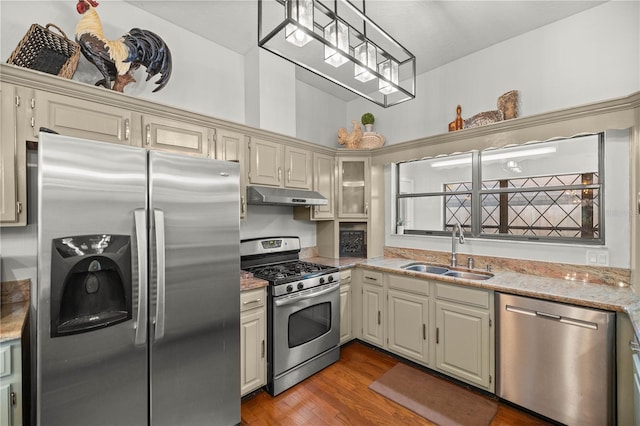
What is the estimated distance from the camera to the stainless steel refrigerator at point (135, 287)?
1338mm

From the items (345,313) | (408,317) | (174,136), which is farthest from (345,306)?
(174,136)

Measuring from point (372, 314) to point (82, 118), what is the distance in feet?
9.68

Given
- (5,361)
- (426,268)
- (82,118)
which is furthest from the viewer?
(426,268)

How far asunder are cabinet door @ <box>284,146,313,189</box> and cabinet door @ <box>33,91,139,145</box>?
4.56 feet

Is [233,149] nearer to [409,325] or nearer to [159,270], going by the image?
[159,270]

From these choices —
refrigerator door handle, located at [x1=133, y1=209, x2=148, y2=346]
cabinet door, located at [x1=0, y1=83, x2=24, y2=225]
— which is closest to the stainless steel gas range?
refrigerator door handle, located at [x1=133, y1=209, x2=148, y2=346]

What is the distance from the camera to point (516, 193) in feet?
9.31

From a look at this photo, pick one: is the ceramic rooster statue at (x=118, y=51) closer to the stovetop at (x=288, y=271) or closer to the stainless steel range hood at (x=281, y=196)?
the stainless steel range hood at (x=281, y=196)

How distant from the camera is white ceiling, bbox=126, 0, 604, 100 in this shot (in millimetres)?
2314

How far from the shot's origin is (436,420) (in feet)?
6.71

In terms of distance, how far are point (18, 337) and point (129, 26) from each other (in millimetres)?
2337

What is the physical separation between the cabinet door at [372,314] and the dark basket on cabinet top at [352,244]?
58 centimetres

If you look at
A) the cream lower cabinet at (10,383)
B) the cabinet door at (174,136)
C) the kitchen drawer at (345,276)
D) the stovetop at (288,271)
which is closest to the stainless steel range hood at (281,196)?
the cabinet door at (174,136)

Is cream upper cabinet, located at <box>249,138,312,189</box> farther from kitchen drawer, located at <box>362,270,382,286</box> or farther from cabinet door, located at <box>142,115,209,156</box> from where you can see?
kitchen drawer, located at <box>362,270,382,286</box>
